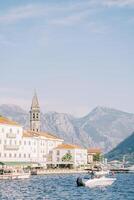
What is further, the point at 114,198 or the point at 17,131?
the point at 17,131

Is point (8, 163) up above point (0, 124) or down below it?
below

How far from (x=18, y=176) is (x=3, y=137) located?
4432 cm

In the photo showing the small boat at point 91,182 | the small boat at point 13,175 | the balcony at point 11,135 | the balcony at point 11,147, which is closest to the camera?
the small boat at point 91,182

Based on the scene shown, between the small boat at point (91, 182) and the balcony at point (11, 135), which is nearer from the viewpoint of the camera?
the small boat at point (91, 182)

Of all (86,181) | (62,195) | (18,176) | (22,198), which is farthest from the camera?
(18,176)

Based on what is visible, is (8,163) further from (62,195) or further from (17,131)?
(62,195)

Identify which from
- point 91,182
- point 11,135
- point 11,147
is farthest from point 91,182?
point 11,147

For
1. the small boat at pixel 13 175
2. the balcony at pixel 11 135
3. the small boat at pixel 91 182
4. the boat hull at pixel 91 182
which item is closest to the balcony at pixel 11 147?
the balcony at pixel 11 135

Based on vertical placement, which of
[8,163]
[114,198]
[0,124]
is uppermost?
[0,124]

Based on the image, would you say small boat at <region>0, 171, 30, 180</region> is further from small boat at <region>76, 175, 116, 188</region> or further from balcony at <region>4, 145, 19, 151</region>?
balcony at <region>4, 145, 19, 151</region>

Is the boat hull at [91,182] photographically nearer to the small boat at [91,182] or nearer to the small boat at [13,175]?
the small boat at [91,182]

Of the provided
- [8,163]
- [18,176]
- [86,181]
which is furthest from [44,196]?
[8,163]

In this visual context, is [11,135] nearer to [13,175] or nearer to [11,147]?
[11,147]

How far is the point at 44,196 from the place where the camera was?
88250mm
